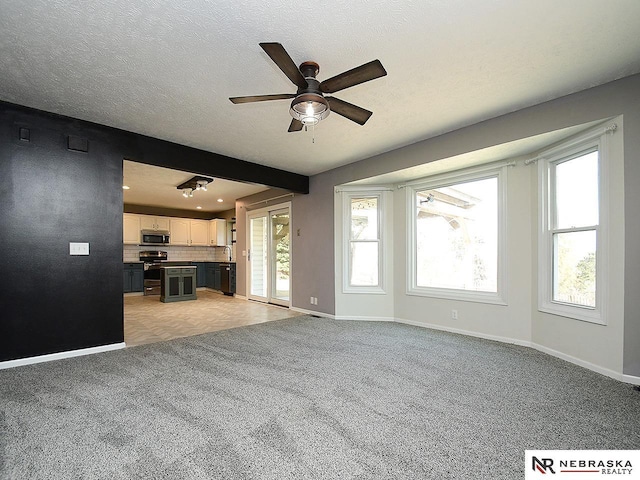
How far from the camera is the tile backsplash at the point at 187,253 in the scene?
28.8ft

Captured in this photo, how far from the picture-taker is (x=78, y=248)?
3385 millimetres

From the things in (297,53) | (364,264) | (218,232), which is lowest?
(364,264)

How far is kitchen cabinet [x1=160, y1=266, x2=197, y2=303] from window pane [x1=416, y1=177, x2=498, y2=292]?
5.53 meters

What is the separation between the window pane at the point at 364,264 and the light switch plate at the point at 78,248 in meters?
3.65

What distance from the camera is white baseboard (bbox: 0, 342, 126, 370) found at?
299cm

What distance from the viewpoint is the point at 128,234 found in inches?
328

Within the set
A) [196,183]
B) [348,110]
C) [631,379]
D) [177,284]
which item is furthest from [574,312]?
[177,284]

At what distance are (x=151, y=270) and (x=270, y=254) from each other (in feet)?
12.3

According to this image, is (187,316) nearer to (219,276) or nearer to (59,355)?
(59,355)

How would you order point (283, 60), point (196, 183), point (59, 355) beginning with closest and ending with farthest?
point (283, 60) → point (59, 355) → point (196, 183)

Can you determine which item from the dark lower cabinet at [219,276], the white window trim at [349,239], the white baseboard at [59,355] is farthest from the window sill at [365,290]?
the dark lower cabinet at [219,276]

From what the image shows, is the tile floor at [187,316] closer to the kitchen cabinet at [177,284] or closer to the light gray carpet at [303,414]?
the kitchen cabinet at [177,284]

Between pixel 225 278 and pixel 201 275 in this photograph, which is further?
pixel 201 275

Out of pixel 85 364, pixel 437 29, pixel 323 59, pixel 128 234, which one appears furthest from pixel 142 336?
pixel 128 234
